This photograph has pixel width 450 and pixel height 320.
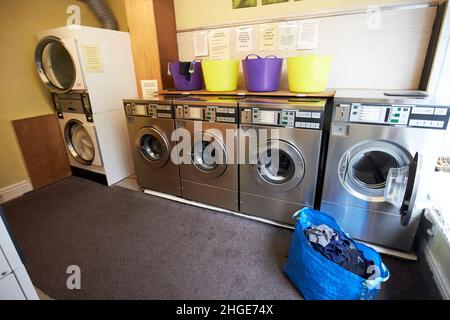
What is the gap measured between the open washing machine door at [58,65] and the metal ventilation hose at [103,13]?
0.57 meters

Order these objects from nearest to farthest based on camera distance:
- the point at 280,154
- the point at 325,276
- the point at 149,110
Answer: the point at 325,276 < the point at 280,154 < the point at 149,110

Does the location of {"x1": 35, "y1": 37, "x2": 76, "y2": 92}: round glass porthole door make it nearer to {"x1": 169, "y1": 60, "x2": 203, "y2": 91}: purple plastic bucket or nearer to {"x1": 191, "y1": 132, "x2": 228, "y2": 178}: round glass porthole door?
{"x1": 169, "y1": 60, "x2": 203, "y2": 91}: purple plastic bucket

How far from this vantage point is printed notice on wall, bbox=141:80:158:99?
2.58 m

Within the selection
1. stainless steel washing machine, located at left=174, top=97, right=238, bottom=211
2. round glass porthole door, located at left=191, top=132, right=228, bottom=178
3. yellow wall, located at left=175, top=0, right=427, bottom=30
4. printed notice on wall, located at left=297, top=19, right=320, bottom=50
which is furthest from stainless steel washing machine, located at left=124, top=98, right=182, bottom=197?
printed notice on wall, located at left=297, top=19, right=320, bottom=50

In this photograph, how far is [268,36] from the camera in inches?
87.5

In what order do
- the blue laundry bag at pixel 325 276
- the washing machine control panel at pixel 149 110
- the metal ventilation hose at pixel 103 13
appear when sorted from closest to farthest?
the blue laundry bag at pixel 325 276 < the washing machine control panel at pixel 149 110 < the metal ventilation hose at pixel 103 13

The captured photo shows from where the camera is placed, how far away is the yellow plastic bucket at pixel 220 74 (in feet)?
6.66

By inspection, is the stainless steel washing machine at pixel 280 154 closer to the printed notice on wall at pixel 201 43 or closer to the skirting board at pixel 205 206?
the skirting board at pixel 205 206

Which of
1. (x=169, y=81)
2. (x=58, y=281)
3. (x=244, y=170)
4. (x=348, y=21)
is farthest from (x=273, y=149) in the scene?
(x=58, y=281)

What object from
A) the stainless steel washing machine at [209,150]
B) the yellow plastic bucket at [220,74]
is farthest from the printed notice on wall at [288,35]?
the stainless steel washing machine at [209,150]

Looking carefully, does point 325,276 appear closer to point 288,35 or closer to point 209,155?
point 209,155

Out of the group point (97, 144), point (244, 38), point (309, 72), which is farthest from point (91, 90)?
point (309, 72)

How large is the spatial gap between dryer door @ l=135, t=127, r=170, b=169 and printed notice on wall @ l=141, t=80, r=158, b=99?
50cm

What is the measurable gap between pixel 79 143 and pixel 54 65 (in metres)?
0.88
